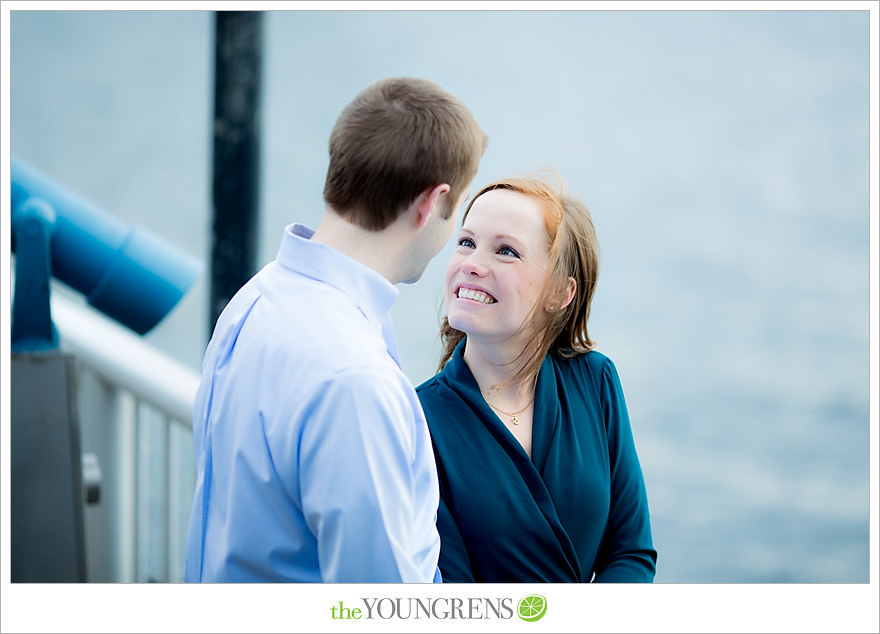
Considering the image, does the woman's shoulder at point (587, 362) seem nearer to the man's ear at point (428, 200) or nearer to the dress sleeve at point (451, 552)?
the dress sleeve at point (451, 552)

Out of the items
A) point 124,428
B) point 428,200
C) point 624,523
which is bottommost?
point 124,428

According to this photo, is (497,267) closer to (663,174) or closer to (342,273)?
(342,273)

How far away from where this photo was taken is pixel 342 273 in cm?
97

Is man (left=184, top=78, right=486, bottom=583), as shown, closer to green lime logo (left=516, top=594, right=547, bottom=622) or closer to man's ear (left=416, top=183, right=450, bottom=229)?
man's ear (left=416, top=183, right=450, bottom=229)

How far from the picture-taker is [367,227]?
3.24ft

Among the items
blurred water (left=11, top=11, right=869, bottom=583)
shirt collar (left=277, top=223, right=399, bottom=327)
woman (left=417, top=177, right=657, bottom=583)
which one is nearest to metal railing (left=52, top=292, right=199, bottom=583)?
blurred water (left=11, top=11, right=869, bottom=583)

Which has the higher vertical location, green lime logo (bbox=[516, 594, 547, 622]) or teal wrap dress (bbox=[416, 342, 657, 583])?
teal wrap dress (bbox=[416, 342, 657, 583])

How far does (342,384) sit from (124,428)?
1157 mm

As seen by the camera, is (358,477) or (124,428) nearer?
(358,477)

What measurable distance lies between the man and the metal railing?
0.78 metres

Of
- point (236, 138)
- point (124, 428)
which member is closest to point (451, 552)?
point (124, 428)

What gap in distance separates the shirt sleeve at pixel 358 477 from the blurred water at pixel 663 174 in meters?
0.58

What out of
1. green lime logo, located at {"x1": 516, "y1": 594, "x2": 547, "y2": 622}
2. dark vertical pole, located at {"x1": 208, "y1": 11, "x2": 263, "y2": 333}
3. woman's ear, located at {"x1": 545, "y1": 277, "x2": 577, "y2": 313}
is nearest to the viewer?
green lime logo, located at {"x1": 516, "y1": 594, "x2": 547, "y2": 622}

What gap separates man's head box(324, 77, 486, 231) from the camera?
96 centimetres
